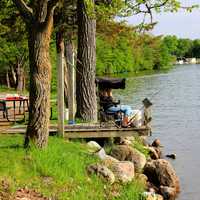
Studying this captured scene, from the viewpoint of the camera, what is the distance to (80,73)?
16891mm

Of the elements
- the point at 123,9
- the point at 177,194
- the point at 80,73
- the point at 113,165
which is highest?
the point at 123,9

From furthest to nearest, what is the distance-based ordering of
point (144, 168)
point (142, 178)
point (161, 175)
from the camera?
point (144, 168), point (161, 175), point (142, 178)

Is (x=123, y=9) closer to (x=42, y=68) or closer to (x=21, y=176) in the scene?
(x=42, y=68)

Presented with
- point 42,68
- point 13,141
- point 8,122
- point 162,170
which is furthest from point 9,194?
point 8,122

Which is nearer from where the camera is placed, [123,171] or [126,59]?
[123,171]

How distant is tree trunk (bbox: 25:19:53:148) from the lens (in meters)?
11.0

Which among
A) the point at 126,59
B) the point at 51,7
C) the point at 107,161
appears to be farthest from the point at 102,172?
the point at 126,59

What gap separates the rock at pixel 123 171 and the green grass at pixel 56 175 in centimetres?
17

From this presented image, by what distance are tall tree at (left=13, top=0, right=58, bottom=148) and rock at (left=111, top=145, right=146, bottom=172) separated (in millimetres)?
3008

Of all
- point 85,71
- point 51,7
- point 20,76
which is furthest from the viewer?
point 20,76

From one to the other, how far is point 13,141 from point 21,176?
3.06 meters

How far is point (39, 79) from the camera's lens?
11.1 metres

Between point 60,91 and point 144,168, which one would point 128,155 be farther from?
point 60,91

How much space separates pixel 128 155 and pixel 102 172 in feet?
9.26
